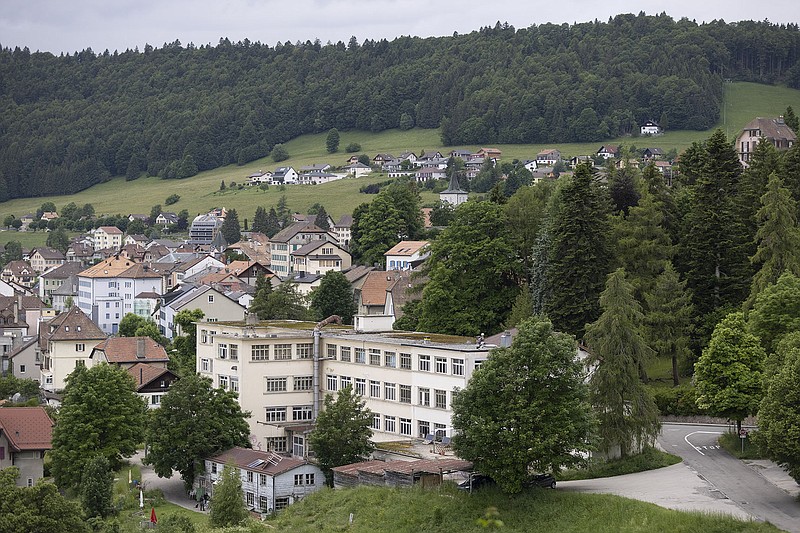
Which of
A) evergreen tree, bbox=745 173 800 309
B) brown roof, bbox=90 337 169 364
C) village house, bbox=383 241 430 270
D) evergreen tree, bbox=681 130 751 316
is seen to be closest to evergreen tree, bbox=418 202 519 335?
evergreen tree, bbox=681 130 751 316

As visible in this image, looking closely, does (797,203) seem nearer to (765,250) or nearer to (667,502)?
(765,250)

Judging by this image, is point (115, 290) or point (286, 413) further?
point (115, 290)

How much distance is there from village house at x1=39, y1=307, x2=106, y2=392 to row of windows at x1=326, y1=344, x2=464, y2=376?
35.8 metres

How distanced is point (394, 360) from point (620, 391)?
13633 mm

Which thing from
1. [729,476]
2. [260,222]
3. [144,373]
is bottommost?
[144,373]

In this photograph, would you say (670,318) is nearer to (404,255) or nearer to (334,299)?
(334,299)

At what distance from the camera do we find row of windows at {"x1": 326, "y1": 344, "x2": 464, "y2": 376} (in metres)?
57.9

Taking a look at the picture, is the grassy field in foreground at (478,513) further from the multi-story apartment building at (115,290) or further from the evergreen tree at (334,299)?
the multi-story apartment building at (115,290)

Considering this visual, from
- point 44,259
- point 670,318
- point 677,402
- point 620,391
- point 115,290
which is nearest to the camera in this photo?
point 620,391

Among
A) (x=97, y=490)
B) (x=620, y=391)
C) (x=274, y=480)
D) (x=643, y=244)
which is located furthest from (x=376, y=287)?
(x=620, y=391)

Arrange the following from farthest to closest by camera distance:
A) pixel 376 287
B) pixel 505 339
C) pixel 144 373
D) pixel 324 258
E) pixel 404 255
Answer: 1. pixel 324 258
2. pixel 404 255
3. pixel 376 287
4. pixel 144 373
5. pixel 505 339

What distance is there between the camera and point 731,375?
176 ft

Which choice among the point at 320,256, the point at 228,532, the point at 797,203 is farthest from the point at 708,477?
the point at 320,256

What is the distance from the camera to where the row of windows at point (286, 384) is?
213ft
